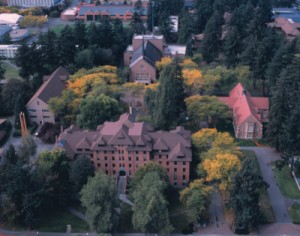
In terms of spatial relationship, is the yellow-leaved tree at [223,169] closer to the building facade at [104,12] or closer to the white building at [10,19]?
the building facade at [104,12]

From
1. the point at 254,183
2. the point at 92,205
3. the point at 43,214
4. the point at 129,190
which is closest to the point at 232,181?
the point at 254,183

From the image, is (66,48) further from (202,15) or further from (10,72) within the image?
(202,15)

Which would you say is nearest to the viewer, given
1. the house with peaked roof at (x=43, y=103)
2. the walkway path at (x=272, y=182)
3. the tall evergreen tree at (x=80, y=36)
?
the walkway path at (x=272, y=182)

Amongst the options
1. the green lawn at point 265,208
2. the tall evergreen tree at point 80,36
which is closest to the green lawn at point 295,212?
the green lawn at point 265,208

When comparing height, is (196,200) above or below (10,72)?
above

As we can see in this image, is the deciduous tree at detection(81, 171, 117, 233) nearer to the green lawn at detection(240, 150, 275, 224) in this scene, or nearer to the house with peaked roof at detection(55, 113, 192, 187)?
the house with peaked roof at detection(55, 113, 192, 187)

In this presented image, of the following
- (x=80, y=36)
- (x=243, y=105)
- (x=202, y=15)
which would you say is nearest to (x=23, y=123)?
(x=80, y=36)
